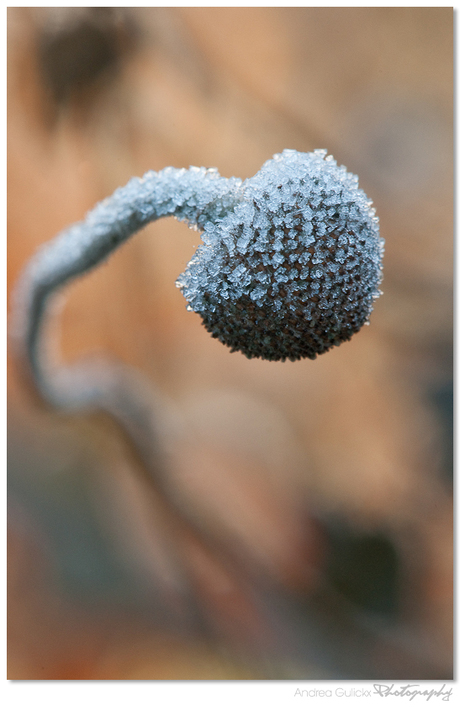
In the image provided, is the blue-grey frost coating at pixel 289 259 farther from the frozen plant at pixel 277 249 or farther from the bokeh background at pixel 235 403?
the bokeh background at pixel 235 403

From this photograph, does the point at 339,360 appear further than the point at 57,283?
Yes

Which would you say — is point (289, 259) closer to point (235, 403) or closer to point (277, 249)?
point (277, 249)

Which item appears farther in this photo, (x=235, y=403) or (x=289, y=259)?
(x=235, y=403)

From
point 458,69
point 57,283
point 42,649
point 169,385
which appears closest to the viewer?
point 57,283

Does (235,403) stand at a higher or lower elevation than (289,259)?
lower

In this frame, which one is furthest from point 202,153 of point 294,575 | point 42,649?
point 42,649

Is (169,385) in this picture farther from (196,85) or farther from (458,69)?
(458,69)

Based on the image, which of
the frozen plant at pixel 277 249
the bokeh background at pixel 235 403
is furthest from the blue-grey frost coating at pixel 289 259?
the bokeh background at pixel 235 403

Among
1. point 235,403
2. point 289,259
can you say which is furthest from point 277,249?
point 235,403

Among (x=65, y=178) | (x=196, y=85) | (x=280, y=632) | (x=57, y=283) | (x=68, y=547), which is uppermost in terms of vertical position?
(x=196, y=85)
